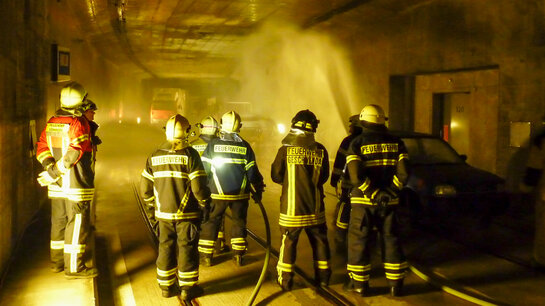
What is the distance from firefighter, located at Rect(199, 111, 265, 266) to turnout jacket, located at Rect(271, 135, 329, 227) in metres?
0.74

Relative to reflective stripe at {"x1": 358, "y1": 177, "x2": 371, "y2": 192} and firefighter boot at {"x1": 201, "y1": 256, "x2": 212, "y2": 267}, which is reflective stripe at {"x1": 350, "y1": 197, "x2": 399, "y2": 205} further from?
firefighter boot at {"x1": 201, "y1": 256, "x2": 212, "y2": 267}

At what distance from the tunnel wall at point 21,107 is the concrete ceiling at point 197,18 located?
12.3 feet

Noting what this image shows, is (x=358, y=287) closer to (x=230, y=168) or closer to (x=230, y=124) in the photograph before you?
(x=230, y=168)

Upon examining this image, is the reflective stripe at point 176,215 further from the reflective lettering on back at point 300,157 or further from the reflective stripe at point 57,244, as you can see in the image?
the reflective stripe at point 57,244

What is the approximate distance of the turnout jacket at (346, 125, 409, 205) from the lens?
560 cm

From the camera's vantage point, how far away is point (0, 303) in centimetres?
530

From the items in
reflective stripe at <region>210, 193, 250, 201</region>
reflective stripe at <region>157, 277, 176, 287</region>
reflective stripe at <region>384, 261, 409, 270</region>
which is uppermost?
reflective stripe at <region>210, 193, 250, 201</region>

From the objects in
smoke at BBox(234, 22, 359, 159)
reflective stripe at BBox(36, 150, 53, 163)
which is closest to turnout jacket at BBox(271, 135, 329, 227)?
reflective stripe at BBox(36, 150, 53, 163)

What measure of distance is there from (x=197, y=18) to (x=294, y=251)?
12.5 meters

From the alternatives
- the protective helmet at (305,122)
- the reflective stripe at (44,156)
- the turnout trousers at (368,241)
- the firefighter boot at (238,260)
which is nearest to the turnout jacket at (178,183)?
the protective helmet at (305,122)

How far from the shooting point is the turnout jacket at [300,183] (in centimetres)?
582

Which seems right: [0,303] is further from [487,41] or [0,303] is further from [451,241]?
[487,41]

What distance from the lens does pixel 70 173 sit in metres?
6.04

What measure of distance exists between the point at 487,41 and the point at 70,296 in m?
10.4
